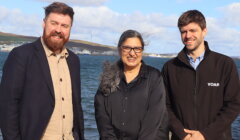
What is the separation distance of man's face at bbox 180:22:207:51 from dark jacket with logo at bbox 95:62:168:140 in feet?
2.10

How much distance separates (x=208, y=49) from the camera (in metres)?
5.01

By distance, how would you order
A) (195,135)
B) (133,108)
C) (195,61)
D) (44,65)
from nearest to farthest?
(44,65), (133,108), (195,135), (195,61)

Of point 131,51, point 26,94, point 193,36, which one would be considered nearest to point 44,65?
point 26,94

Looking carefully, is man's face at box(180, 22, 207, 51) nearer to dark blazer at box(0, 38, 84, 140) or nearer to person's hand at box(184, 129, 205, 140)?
person's hand at box(184, 129, 205, 140)

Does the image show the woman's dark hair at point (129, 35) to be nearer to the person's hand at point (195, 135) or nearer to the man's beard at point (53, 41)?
the man's beard at point (53, 41)

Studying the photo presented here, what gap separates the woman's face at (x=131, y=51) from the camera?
4.61m

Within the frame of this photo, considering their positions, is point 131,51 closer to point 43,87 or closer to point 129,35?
point 129,35

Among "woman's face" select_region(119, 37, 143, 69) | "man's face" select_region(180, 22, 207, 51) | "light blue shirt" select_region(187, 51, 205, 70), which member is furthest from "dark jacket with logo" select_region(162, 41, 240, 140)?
"woman's face" select_region(119, 37, 143, 69)

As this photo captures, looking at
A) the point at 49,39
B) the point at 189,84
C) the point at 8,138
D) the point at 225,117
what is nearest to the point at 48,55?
the point at 49,39

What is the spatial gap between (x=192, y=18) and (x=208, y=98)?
1.12m

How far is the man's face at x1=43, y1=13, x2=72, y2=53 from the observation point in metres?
4.29

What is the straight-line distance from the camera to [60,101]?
433cm

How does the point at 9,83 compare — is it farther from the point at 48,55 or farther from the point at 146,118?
the point at 146,118

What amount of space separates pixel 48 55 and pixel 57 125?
2.83ft
